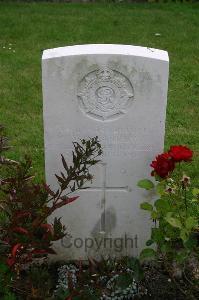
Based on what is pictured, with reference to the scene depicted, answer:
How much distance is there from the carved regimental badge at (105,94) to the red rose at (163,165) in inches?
14.4

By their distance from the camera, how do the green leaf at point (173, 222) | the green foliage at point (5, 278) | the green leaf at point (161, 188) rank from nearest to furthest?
the green foliage at point (5, 278) → the green leaf at point (173, 222) → the green leaf at point (161, 188)

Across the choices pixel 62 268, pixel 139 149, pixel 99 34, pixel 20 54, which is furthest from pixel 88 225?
pixel 99 34

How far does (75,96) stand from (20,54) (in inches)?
170

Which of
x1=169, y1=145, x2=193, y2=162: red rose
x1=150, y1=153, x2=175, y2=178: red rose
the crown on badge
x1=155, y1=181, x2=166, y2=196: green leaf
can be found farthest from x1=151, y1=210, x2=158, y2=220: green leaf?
the crown on badge

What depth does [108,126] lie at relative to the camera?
3.52 meters

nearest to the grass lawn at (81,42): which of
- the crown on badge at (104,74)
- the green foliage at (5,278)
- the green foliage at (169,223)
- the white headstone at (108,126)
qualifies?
the white headstone at (108,126)

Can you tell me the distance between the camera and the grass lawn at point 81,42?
5.69 meters

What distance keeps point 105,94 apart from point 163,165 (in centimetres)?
52

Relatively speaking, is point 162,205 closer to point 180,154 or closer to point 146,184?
point 146,184

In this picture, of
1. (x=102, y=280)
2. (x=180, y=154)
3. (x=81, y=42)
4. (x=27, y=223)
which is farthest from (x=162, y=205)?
(x=81, y=42)

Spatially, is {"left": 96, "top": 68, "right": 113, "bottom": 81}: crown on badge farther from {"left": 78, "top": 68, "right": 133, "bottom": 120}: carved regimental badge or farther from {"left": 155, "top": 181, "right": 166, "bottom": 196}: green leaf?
{"left": 155, "top": 181, "right": 166, "bottom": 196}: green leaf

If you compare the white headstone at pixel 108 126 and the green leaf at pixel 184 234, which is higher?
the white headstone at pixel 108 126

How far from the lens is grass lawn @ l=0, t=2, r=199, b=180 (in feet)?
18.7

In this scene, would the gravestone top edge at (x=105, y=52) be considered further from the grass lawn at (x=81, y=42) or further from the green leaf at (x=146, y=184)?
the grass lawn at (x=81, y=42)
